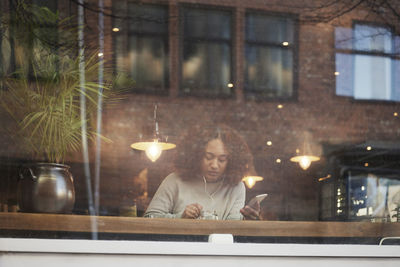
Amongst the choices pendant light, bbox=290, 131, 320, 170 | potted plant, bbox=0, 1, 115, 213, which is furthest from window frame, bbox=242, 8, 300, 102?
potted plant, bbox=0, 1, 115, 213

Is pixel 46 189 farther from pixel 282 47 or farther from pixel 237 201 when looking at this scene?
pixel 282 47

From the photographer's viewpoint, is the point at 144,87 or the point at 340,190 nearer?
the point at 340,190

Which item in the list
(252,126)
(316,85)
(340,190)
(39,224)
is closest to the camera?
(39,224)

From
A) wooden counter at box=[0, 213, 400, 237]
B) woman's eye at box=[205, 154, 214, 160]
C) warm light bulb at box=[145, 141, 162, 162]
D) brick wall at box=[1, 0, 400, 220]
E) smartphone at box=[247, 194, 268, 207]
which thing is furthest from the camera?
woman's eye at box=[205, 154, 214, 160]

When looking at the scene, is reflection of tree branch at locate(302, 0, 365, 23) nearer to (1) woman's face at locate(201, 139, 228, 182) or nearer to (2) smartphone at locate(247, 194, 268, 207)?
(1) woman's face at locate(201, 139, 228, 182)

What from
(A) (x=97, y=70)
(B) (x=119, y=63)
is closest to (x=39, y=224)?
(A) (x=97, y=70)

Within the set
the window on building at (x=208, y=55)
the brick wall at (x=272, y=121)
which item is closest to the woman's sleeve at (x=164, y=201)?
the brick wall at (x=272, y=121)

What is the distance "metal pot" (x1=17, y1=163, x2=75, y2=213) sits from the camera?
78.0 inches

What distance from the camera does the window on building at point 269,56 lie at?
10.8 feet

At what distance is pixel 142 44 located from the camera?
142 inches

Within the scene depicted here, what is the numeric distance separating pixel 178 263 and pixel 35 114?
919 mm

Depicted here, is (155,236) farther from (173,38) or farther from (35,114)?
(173,38)

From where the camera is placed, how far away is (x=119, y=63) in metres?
2.84

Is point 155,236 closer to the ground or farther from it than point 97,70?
closer to the ground
